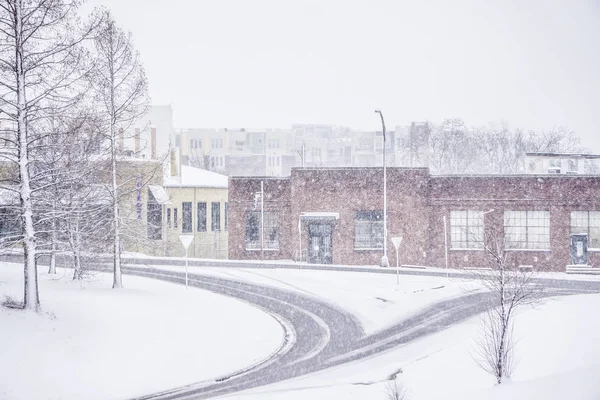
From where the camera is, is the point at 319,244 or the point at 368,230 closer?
the point at 368,230

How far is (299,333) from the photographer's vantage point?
19.7 metres

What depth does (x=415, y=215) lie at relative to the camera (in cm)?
3984

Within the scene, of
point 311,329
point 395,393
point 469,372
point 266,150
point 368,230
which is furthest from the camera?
point 266,150

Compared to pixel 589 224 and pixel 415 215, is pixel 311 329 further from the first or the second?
pixel 589 224

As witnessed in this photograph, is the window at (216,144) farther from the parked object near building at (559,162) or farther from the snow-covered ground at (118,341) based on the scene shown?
the snow-covered ground at (118,341)

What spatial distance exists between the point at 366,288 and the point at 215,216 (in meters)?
30.7

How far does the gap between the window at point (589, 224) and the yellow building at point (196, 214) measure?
30.1m

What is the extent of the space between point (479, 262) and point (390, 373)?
26.7 meters

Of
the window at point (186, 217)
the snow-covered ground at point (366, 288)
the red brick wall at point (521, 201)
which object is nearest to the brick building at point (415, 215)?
the red brick wall at point (521, 201)

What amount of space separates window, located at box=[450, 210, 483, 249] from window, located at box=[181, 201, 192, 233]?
2433 centimetres

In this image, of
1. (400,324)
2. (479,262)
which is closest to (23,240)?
(400,324)

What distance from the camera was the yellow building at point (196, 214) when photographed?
5322cm

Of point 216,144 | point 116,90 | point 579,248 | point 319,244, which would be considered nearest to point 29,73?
point 116,90

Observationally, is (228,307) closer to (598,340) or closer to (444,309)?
(444,309)
